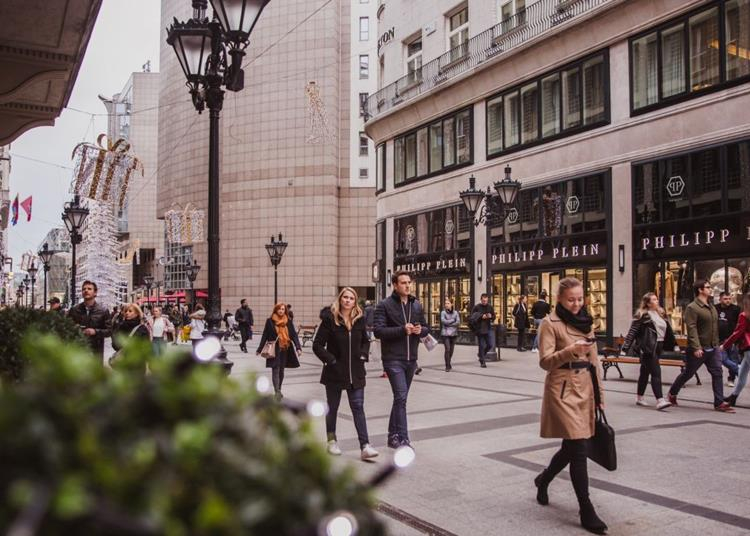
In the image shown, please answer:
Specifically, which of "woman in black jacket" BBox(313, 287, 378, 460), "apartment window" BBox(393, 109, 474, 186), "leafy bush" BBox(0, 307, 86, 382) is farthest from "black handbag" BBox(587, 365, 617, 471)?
"apartment window" BBox(393, 109, 474, 186)

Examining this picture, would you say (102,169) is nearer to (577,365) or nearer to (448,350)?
(448,350)

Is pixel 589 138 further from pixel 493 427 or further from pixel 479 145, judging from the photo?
pixel 493 427

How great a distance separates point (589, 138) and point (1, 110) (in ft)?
64.4

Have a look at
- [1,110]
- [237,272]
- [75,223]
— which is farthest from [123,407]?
[237,272]

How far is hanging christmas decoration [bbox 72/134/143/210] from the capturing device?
2627 cm

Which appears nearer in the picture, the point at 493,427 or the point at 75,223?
the point at 493,427

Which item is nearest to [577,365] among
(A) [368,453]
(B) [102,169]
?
(A) [368,453]

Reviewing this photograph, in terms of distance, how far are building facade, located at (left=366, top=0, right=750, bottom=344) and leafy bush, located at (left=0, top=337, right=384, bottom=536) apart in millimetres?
20881

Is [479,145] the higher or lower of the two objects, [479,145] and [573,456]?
the higher

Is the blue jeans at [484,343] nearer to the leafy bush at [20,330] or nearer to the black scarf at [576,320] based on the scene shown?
the black scarf at [576,320]

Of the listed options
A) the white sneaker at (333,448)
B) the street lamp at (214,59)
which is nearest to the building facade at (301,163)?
the street lamp at (214,59)

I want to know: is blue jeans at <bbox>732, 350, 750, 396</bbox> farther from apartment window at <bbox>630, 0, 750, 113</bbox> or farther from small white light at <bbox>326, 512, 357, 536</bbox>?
small white light at <bbox>326, 512, 357, 536</bbox>

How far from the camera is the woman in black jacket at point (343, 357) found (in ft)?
26.9

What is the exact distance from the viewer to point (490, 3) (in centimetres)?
3048
